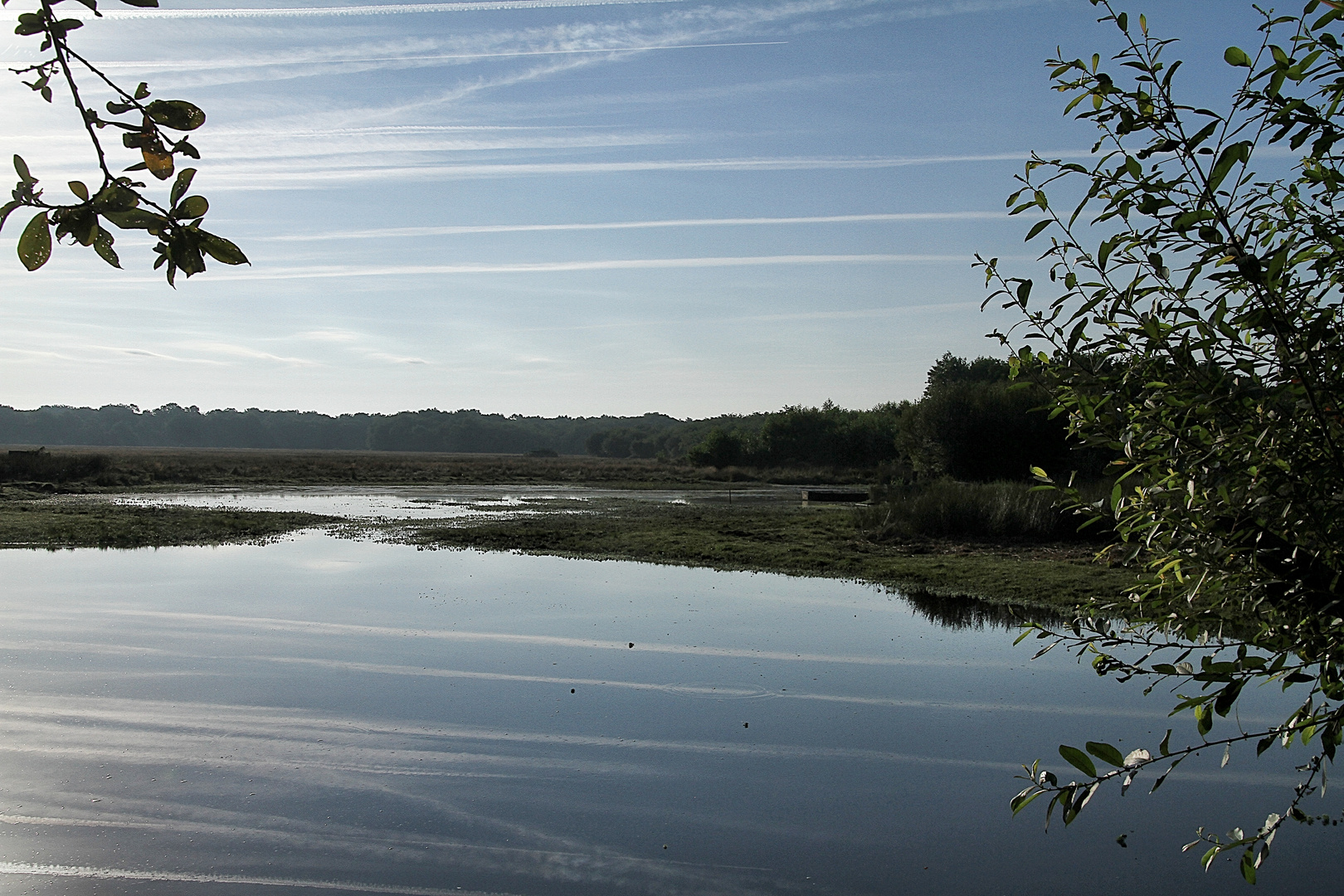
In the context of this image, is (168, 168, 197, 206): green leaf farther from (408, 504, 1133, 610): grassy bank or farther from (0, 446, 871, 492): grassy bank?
(0, 446, 871, 492): grassy bank

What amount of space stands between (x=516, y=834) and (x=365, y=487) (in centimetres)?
5360

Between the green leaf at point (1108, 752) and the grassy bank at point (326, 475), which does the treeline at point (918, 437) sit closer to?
the green leaf at point (1108, 752)

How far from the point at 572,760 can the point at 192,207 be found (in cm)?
675

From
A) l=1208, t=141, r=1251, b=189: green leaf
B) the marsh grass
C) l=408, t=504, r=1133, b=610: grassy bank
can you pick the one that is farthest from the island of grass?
l=1208, t=141, r=1251, b=189: green leaf

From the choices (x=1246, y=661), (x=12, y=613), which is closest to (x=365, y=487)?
(x=12, y=613)

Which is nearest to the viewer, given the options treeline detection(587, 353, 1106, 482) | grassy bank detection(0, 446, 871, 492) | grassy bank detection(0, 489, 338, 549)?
grassy bank detection(0, 489, 338, 549)

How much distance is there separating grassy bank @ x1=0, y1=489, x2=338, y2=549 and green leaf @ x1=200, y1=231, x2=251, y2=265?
25534 millimetres

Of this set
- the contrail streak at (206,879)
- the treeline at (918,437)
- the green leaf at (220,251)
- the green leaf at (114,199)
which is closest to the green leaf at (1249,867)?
the treeline at (918,437)

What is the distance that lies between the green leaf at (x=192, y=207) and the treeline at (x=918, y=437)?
2.09 meters

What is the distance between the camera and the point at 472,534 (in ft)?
90.2

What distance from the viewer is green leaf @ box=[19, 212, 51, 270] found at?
88.1 inches

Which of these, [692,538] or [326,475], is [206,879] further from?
[326,475]

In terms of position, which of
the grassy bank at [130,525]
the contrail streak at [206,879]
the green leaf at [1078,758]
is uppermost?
the green leaf at [1078,758]

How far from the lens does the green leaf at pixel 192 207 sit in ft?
7.75
